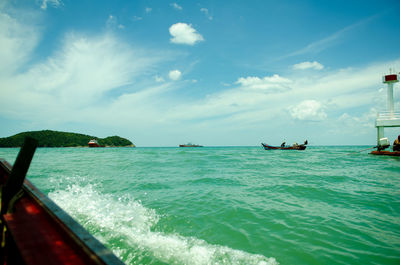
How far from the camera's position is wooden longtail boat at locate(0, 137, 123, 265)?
55.2 inches

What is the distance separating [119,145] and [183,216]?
148 metres

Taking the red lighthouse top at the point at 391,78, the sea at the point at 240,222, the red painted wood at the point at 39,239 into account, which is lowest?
the sea at the point at 240,222

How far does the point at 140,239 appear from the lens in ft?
14.2

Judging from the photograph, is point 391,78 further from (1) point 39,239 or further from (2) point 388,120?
(1) point 39,239

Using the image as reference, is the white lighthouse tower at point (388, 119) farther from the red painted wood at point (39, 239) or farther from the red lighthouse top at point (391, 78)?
the red painted wood at point (39, 239)

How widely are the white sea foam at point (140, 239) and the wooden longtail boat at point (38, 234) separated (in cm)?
215

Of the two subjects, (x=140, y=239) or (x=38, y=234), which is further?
(x=140, y=239)

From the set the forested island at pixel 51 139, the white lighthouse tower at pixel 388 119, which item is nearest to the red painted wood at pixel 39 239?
the white lighthouse tower at pixel 388 119

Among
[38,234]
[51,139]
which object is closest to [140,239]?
[38,234]

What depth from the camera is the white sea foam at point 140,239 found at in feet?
12.2

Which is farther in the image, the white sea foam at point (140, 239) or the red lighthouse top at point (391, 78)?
the red lighthouse top at point (391, 78)

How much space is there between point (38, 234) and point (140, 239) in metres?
3.01

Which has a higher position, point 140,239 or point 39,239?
point 39,239

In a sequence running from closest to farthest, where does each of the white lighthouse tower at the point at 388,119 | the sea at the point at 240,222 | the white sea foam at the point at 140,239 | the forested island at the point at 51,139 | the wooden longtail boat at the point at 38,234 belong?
the wooden longtail boat at the point at 38,234, the white sea foam at the point at 140,239, the sea at the point at 240,222, the white lighthouse tower at the point at 388,119, the forested island at the point at 51,139
